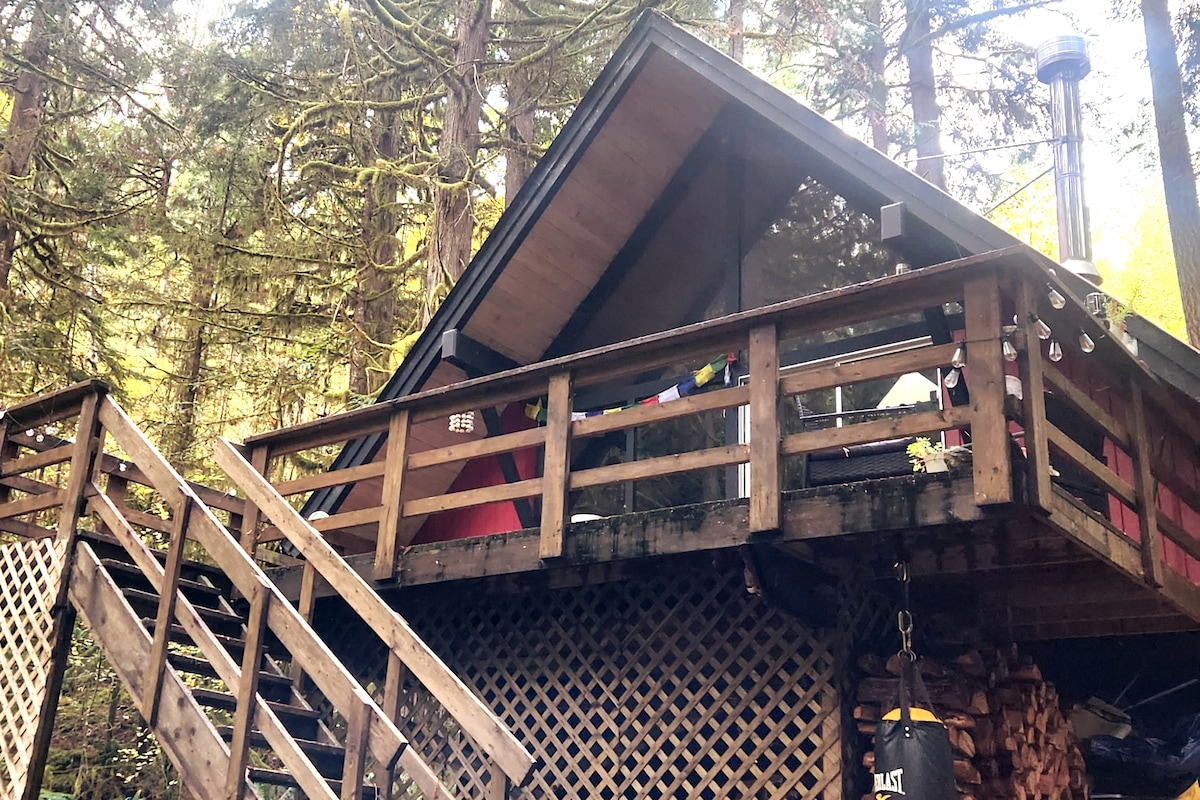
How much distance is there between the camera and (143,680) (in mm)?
6301

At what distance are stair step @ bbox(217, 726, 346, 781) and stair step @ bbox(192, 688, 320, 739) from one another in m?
0.15

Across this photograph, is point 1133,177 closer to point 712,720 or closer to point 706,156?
point 706,156

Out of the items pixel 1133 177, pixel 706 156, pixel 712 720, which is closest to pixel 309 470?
pixel 706 156

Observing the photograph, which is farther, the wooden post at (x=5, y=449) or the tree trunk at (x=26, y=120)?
the tree trunk at (x=26, y=120)

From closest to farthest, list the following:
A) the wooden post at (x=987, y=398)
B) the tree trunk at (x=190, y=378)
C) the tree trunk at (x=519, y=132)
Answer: the wooden post at (x=987, y=398) < the tree trunk at (x=519, y=132) < the tree trunk at (x=190, y=378)

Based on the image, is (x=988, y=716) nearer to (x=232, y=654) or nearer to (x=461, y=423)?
(x=461, y=423)

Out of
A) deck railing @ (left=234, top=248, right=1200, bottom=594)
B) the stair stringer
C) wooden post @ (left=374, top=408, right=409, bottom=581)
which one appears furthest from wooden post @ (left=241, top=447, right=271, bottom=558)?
the stair stringer

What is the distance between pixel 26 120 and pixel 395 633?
11144 mm

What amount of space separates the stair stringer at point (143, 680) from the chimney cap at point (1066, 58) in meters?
8.80

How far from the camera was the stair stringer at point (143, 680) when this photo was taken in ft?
19.1

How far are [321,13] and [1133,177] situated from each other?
20.7 metres

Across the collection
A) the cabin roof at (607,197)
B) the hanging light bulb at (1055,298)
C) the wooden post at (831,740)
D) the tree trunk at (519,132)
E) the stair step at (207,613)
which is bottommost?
the wooden post at (831,740)

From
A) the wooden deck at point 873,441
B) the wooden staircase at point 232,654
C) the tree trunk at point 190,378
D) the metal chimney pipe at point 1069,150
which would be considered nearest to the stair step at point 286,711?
the wooden staircase at point 232,654

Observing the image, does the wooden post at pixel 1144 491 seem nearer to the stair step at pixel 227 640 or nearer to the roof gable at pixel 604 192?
the roof gable at pixel 604 192
